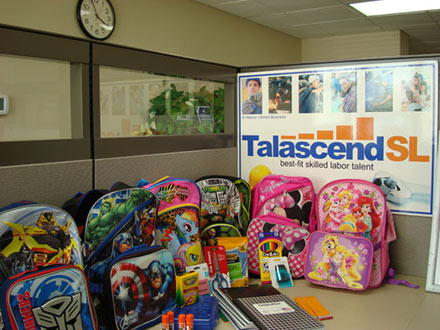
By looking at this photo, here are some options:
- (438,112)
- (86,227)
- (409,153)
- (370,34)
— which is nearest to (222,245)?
(86,227)

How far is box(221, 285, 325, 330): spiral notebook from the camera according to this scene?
1481mm

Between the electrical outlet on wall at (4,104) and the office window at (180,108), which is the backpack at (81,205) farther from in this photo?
the electrical outlet on wall at (4,104)

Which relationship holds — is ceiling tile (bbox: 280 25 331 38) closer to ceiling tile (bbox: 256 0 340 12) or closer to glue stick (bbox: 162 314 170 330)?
ceiling tile (bbox: 256 0 340 12)

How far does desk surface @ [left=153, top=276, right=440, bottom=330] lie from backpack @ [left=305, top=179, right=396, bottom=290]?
47 mm

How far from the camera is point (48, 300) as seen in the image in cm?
124

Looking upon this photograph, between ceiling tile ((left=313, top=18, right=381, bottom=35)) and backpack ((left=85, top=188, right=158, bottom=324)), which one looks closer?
backpack ((left=85, top=188, right=158, bottom=324))

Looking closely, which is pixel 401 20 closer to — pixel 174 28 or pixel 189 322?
pixel 174 28

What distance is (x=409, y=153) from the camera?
6.69ft

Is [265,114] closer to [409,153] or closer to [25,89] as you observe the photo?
[409,153]

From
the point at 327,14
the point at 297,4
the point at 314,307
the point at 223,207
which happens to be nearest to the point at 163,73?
the point at 223,207

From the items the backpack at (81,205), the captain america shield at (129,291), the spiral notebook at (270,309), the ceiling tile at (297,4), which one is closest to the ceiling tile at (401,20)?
the ceiling tile at (297,4)

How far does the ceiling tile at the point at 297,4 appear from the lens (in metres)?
5.38

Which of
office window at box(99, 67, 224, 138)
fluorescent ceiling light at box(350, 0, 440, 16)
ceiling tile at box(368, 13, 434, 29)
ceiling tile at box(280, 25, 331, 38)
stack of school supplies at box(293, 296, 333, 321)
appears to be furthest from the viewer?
ceiling tile at box(280, 25, 331, 38)

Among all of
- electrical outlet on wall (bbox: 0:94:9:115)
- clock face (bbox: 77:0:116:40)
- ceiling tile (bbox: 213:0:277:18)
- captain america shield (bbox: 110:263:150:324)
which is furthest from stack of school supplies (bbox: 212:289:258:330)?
ceiling tile (bbox: 213:0:277:18)
